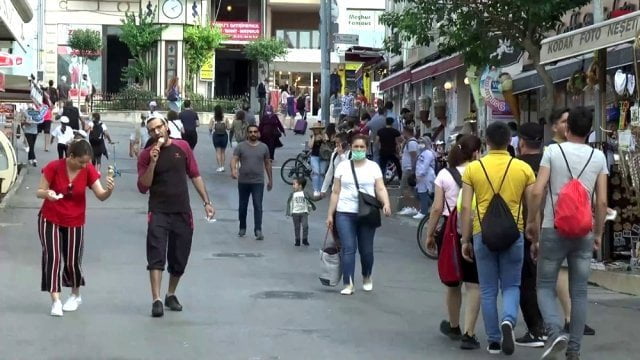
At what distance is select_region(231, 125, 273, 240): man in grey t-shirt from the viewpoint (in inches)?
641

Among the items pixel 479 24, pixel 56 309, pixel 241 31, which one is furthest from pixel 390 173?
pixel 241 31

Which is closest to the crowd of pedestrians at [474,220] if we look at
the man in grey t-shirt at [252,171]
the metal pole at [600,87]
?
the metal pole at [600,87]

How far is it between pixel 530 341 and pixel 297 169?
15.9 metres

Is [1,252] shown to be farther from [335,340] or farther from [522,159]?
[522,159]

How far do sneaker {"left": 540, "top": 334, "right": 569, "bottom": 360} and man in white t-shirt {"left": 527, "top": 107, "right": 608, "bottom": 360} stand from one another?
0.12 m

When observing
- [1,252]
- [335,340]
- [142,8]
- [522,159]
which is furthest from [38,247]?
[142,8]

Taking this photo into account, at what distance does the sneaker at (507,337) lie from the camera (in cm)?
800

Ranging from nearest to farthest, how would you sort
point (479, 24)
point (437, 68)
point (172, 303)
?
point (172, 303) → point (479, 24) → point (437, 68)

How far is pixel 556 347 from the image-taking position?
758 cm

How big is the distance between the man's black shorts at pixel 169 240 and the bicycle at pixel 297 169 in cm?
1393

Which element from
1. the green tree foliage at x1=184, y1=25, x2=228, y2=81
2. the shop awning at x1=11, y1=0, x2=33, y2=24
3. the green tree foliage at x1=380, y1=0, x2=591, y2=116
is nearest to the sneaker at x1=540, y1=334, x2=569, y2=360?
the green tree foliage at x1=380, y1=0, x2=591, y2=116

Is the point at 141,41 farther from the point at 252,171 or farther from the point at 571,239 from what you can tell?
the point at 571,239

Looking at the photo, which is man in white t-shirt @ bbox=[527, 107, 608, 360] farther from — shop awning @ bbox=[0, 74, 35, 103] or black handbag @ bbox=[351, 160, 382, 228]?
shop awning @ bbox=[0, 74, 35, 103]

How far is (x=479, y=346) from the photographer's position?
340 inches
